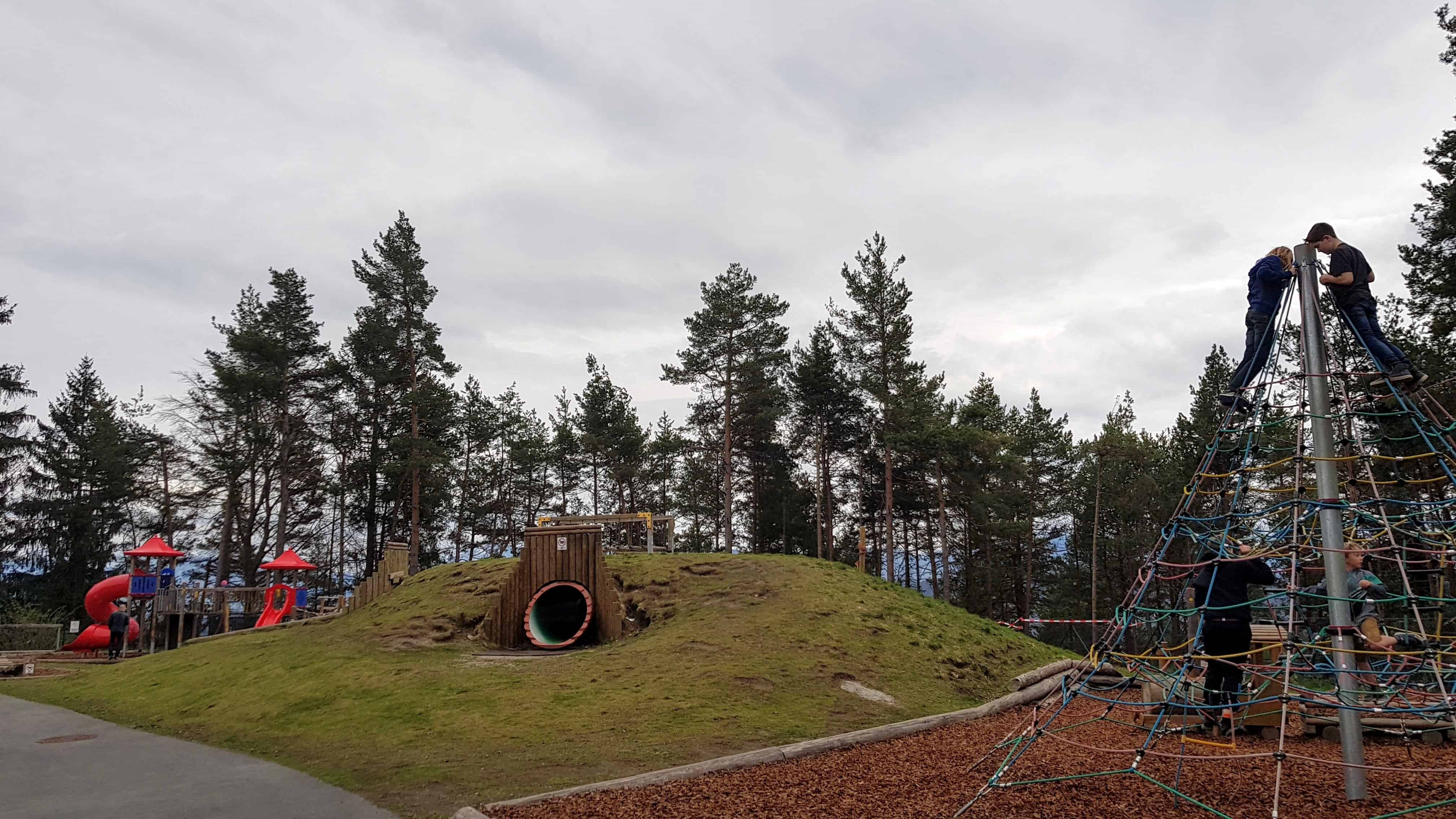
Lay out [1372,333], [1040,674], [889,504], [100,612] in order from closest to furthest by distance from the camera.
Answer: [1372,333] → [1040,674] → [100,612] → [889,504]

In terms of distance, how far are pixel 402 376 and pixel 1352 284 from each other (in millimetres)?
35712

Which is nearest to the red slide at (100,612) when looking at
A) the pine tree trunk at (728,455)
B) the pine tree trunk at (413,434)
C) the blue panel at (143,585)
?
the blue panel at (143,585)

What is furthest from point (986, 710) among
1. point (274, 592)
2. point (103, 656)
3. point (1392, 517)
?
point (103, 656)

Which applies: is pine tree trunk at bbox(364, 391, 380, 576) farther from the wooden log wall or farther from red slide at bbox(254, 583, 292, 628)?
the wooden log wall

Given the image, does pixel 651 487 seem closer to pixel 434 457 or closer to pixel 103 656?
pixel 434 457

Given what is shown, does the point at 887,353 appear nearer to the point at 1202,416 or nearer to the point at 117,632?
the point at 1202,416

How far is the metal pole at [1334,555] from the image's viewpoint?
5.80 m

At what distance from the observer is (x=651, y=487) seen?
48.9 m

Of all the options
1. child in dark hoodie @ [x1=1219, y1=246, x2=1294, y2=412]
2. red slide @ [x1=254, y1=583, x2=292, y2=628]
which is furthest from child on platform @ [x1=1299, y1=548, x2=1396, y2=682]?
red slide @ [x1=254, y1=583, x2=292, y2=628]

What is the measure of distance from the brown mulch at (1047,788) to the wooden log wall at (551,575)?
964cm

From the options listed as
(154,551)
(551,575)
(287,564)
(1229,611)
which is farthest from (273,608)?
(1229,611)

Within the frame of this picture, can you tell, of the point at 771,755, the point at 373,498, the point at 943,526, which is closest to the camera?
the point at 771,755

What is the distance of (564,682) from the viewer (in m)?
12.3

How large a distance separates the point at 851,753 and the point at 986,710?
11.8 ft
